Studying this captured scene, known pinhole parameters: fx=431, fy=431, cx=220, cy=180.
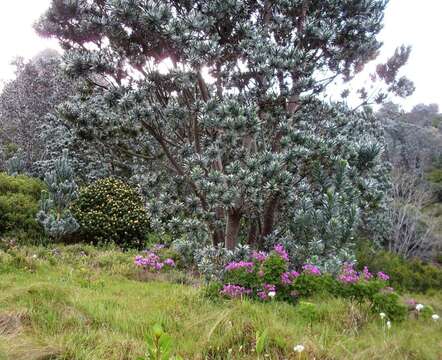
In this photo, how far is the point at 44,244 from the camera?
899 centimetres

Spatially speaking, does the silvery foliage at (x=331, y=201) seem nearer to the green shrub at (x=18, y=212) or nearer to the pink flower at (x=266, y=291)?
the pink flower at (x=266, y=291)

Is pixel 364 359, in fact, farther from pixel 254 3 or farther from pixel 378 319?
pixel 254 3

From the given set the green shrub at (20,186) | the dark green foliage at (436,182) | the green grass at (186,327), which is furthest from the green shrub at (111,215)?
the dark green foliage at (436,182)

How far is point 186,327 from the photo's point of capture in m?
3.99

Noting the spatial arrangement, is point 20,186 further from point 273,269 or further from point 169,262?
point 273,269

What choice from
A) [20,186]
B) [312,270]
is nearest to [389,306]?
[312,270]

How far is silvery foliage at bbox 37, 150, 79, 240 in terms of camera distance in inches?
350

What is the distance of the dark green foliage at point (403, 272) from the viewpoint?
11.0 meters

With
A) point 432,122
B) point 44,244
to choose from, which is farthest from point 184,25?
point 432,122

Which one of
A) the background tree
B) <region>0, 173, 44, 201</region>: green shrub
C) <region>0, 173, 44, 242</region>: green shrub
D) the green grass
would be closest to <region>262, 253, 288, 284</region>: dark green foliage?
the green grass

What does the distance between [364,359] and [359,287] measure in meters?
1.78

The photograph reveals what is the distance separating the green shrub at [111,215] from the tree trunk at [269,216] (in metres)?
4.30

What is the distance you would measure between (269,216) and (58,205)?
4915mm

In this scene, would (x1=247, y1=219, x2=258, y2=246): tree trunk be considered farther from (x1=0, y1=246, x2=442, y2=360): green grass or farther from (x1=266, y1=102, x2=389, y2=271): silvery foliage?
(x1=0, y1=246, x2=442, y2=360): green grass
